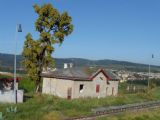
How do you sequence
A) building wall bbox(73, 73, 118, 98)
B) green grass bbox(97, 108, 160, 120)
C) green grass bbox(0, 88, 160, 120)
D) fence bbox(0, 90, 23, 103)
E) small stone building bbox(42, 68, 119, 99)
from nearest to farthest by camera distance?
green grass bbox(0, 88, 160, 120)
green grass bbox(97, 108, 160, 120)
fence bbox(0, 90, 23, 103)
small stone building bbox(42, 68, 119, 99)
building wall bbox(73, 73, 118, 98)

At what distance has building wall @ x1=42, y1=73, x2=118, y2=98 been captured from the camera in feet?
136

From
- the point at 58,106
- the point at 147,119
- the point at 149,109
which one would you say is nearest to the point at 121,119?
the point at 147,119

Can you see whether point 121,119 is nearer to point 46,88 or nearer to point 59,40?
point 59,40

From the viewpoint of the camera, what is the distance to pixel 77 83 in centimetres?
4134

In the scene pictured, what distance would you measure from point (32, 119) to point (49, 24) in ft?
55.9

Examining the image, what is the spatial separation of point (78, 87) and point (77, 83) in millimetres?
562

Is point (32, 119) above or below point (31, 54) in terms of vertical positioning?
below

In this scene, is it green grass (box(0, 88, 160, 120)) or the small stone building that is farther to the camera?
the small stone building

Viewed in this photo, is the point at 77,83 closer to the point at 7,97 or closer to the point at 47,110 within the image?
the point at 7,97

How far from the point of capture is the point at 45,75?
44969mm

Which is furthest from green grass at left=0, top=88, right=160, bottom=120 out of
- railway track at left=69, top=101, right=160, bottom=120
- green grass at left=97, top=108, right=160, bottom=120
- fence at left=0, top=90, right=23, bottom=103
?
green grass at left=97, top=108, right=160, bottom=120

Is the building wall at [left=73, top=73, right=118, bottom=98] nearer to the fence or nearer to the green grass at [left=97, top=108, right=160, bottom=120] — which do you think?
the green grass at [left=97, top=108, right=160, bottom=120]

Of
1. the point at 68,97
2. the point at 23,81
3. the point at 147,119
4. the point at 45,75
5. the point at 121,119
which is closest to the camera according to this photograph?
the point at 121,119

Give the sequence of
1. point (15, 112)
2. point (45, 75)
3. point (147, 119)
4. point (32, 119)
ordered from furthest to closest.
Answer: point (45, 75) < point (147, 119) < point (15, 112) < point (32, 119)
